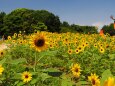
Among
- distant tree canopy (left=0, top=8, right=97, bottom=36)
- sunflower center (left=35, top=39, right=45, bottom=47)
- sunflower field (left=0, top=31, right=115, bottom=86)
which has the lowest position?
sunflower field (left=0, top=31, right=115, bottom=86)

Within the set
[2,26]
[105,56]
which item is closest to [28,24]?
[2,26]

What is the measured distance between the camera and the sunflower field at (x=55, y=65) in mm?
3438

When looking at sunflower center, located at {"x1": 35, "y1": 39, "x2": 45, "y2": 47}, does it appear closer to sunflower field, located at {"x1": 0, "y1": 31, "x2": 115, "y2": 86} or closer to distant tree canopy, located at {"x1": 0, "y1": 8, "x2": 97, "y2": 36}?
sunflower field, located at {"x1": 0, "y1": 31, "x2": 115, "y2": 86}

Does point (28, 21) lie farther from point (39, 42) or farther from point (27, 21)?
point (39, 42)

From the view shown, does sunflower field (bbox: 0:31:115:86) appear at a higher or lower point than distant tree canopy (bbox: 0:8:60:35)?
lower

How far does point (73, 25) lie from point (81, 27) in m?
1.15

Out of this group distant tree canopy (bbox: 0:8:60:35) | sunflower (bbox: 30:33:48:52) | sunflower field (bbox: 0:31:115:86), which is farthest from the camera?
distant tree canopy (bbox: 0:8:60:35)

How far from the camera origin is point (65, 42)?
12.3m

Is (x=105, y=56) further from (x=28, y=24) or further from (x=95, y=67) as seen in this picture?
(x=28, y=24)

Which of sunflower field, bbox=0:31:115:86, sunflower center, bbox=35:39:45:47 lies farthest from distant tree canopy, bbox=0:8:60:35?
sunflower center, bbox=35:39:45:47

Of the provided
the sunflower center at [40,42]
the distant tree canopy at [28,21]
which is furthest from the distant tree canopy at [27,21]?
the sunflower center at [40,42]

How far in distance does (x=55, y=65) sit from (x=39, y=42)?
243 inches

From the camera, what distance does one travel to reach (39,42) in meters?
4.38

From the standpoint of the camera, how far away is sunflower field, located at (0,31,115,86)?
135 inches
